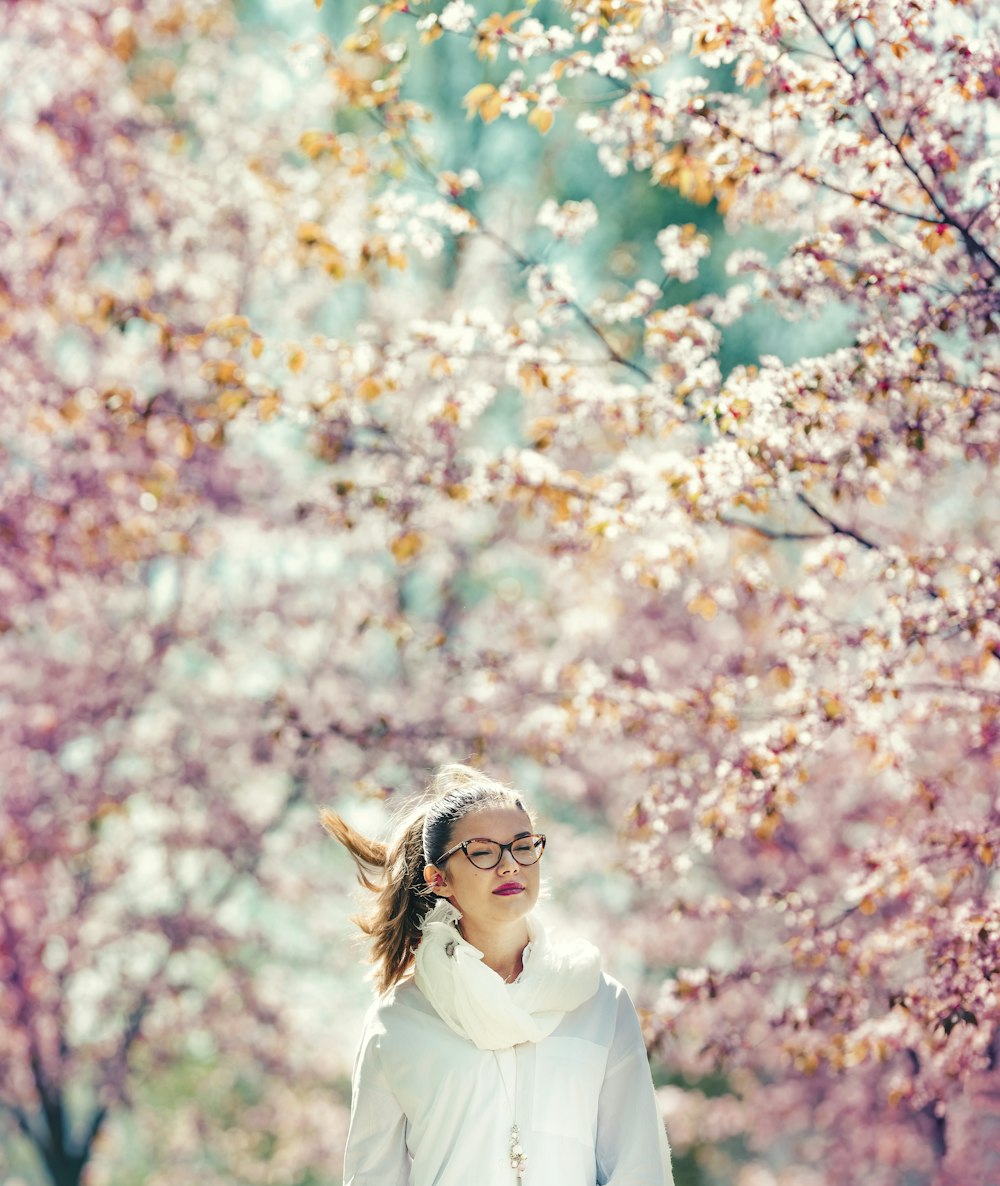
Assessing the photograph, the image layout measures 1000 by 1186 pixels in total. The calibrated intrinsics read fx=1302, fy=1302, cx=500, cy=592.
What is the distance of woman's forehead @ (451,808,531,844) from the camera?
265cm

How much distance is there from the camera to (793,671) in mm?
4109

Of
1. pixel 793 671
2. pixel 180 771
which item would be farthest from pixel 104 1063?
pixel 793 671

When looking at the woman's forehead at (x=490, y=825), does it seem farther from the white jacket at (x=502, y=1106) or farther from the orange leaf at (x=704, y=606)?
the orange leaf at (x=704, y=606)

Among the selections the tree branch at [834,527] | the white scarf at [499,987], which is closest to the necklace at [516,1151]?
the white scarf at [499,987]

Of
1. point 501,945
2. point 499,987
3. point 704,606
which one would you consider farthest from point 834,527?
point 499,987

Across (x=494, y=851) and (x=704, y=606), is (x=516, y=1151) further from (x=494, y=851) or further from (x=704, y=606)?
(x=704, y=606)

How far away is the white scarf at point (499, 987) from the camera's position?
2.43 metres

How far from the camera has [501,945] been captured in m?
2.62

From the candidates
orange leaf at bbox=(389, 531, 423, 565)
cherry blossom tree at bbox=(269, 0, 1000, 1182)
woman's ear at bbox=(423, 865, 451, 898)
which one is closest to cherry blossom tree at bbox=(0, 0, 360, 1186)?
orange leaf at bbox=(389, 531, 423, 565)

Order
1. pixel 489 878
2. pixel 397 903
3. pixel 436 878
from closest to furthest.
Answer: pixel 489 878 < pixel 436 878 < pixel 397 903

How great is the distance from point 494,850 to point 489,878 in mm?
58

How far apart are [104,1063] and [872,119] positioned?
25.1ft

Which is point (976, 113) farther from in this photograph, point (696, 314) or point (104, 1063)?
point (104, 1063)

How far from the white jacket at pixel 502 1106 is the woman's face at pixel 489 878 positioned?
216 mm
